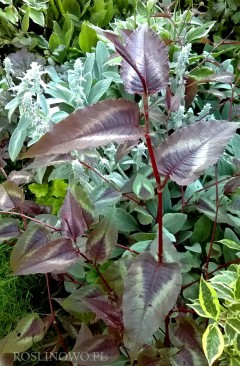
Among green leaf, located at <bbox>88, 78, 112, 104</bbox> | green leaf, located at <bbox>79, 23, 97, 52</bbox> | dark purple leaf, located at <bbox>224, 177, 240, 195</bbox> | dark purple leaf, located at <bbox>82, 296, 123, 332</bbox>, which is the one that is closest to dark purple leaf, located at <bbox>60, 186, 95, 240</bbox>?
dark purple leaf, located at <bbox>82, 296, 123, 332</bbox>

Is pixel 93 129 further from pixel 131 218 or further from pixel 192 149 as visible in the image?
pixel 131 218

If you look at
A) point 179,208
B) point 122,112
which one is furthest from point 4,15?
point 122,112

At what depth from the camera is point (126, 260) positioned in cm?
94

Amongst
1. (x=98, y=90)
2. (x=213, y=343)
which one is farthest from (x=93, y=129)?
(x=98, y=90)

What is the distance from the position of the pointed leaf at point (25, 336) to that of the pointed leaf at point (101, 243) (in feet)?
0.77

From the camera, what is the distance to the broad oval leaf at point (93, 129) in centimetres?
57

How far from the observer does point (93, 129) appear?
1.97 ft

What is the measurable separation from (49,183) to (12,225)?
16.9 inches

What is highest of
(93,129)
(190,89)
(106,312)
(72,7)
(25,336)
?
(93,129)

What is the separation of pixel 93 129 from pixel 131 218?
61 cm

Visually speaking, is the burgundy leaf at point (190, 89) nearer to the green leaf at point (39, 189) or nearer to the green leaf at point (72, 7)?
the green leaf at point (39, 189)

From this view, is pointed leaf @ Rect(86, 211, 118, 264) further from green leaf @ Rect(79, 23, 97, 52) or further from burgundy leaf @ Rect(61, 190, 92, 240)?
green leaf @ Rect(79, 23, 97, 52)

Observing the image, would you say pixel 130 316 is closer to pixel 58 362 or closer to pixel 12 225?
pixel 12 225

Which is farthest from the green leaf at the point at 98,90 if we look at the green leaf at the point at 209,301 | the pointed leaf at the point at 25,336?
the green leaf at the point at 209,301
